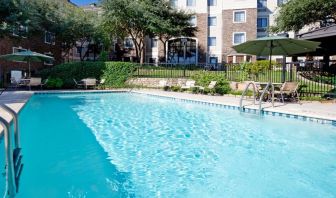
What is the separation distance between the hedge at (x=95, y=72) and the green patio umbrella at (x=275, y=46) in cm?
1255

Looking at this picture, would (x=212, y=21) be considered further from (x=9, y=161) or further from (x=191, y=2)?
(x=9, y=161)

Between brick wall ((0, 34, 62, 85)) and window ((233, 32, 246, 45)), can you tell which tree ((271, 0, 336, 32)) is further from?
brick wall ((0, 34, 62, 85))

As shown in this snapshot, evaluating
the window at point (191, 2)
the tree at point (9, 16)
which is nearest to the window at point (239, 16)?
the window at point (191, 2)

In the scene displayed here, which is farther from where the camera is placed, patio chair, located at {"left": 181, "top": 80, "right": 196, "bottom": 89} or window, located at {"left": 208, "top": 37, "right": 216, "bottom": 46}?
window, located at {"left": 208, "top": 37, "right": 216, "bottom": 46}

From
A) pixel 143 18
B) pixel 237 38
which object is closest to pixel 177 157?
pixel 143 18

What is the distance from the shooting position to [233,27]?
143 ft

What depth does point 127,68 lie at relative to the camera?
24.9m

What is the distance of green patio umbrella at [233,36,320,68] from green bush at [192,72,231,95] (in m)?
3.85

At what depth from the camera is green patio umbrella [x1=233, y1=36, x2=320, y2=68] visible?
12646mm

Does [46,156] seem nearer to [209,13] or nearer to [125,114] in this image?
[125,114]

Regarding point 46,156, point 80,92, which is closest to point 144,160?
point 46,156

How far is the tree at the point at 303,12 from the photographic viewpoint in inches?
935

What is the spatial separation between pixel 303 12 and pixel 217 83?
438 inches

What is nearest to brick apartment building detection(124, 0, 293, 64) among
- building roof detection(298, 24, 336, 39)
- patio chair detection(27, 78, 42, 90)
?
patio chair detection(27, 78, 42, 90)
